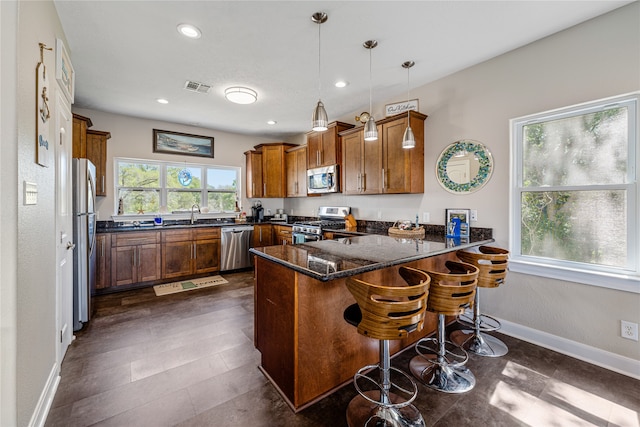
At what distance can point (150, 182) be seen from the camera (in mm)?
4824

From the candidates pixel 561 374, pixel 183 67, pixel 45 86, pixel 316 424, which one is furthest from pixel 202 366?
pixel 183 67

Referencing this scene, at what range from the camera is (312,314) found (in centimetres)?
173

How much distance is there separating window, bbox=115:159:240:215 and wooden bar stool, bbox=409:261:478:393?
Answer: 4.66 m

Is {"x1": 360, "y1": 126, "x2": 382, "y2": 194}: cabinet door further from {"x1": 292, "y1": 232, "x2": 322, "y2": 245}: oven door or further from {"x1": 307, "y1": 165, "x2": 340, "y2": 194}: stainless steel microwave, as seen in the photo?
{"x1": 292, "y1": 232, "x2": 322, "y2": 245}: oven door

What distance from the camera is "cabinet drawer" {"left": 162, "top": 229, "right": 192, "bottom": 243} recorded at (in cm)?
438

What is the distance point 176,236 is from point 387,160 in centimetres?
358

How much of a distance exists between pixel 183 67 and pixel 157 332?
281cm

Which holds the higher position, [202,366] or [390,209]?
[390,209]

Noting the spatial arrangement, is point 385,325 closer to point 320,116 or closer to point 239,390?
point 239,390

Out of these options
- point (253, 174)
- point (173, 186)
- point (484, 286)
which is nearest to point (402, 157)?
point (484, 286)

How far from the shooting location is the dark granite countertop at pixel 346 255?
59.8 inches

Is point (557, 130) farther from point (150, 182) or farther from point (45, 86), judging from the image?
point (150, 182)

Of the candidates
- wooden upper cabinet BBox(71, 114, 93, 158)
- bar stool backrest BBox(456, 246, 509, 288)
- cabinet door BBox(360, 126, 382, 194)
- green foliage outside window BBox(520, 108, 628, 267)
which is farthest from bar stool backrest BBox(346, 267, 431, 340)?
wooden upper cabinet BBox(71, 114, 93, 158)

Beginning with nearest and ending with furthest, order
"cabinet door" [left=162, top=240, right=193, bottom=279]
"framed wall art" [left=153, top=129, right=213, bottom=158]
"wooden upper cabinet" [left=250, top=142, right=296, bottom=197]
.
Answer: "cabinet door" [left=162, top=240, right=193, bottom=279]
"framed wall art" [left=153, top=129, right=213, bottom=158]
"wooden upper cabinet" [left=250, top=142, right=296, bottom=197]
